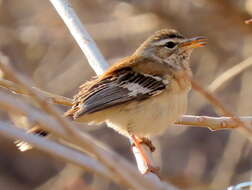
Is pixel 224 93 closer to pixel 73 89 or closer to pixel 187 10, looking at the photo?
pixel 187 10

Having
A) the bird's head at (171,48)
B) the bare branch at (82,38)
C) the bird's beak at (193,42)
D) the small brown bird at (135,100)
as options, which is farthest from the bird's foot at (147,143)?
the bird's beak at (193,42)

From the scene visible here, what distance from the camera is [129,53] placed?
838cm

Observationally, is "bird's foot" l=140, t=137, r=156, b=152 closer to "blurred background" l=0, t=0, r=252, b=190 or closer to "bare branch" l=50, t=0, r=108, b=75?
"bare branch" l=50, t=0, r=108, b=75

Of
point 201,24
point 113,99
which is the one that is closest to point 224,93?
point 201,24

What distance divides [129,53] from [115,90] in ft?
11.5

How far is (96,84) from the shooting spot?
4930mm

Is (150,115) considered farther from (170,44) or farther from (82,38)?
(170,44)

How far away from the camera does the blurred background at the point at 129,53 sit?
7340 mm

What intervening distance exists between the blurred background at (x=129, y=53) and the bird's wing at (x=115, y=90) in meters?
2.15

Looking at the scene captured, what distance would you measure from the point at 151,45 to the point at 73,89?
11.1 ft

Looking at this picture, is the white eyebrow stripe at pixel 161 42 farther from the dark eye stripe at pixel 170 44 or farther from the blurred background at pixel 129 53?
the blurred background at pixel 129 53

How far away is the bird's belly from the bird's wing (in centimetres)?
8

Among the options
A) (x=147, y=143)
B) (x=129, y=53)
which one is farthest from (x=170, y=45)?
(x=129, y=53)

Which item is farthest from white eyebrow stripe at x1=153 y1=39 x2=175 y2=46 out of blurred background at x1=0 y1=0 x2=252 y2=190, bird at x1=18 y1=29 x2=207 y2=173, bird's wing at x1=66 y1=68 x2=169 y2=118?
blurred background at x1=0 y1=0 x2=252 y2=190
